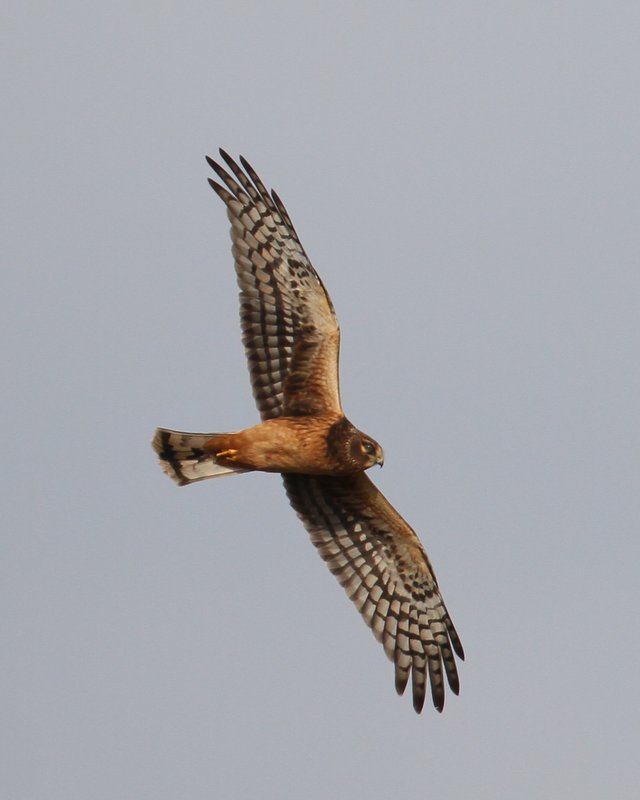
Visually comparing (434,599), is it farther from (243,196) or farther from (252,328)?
(243,196)

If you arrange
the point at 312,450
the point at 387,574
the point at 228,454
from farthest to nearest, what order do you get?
1. the point at 387,574
2. the point at 228,454
3. the point at 312,450

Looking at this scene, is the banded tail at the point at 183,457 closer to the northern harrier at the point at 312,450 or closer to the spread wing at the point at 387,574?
the northern harrier at the point at 312,450

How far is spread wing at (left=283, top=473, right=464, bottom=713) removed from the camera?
12.6 metres

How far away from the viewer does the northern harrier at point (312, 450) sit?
11734 millimetres

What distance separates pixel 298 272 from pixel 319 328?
1.58 feet

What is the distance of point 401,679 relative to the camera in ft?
41.4

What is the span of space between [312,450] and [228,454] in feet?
2.14

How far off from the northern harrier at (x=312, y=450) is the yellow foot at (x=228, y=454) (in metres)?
0.01

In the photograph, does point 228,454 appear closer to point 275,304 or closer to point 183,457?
point 183,457

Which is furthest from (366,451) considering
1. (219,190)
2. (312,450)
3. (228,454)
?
(219,190)

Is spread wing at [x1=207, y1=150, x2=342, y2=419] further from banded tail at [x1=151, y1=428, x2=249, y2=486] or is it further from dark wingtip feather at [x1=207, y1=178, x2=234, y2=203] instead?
banded tail at [x1=151, y1=428, x2=249, y2=486]

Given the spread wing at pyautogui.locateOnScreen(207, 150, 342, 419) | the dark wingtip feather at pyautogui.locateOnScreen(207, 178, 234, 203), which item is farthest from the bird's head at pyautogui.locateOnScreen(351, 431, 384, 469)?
the dark wingtip feather at pyautogui.locateOnScreen(207, 178, 234, 203)

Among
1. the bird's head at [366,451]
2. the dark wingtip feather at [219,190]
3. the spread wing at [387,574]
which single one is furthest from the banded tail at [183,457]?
the dark wingtip feather at [219,190]

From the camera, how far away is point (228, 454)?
11797 mm
